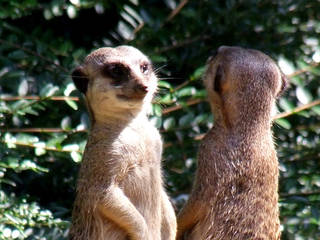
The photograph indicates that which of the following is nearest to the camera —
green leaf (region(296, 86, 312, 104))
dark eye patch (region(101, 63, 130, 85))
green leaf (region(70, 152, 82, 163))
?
dark eye patch (region(101, 63, 130, 85))

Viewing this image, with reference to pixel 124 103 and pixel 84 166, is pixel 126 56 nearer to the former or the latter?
pixel 124 103

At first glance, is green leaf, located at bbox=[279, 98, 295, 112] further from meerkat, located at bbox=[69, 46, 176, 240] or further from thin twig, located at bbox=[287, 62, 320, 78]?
meerkat, located at bbox=[69, 46, 176, 240]

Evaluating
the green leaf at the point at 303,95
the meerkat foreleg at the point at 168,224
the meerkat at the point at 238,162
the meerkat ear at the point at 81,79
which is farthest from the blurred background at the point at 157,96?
the meerkat foreleg at the point at 168,224

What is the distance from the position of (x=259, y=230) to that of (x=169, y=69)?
1.69 metres

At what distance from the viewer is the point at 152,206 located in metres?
3.37

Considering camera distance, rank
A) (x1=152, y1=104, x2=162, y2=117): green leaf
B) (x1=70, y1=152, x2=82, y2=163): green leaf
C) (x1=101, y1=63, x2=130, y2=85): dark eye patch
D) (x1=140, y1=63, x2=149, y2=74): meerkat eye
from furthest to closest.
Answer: (x1=152, y1=104, x2=162, y2=117): green leaf → (x1=70, y1=152, x2=82, y2=163): green leaf → (x1=140, y1=63, x2=149, y2=74): meerkat eye → (x1=101, y1=63, x2=130, y2=85): dark eye patch

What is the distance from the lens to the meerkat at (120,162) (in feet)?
10.8

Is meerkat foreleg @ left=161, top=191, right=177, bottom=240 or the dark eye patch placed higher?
the dark eye patch

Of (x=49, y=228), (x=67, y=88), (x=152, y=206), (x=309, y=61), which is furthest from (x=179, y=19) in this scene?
(x=152, y=206)

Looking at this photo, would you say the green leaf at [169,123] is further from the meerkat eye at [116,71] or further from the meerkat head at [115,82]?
the meerkat eye at [116,71]

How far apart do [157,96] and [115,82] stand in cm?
83

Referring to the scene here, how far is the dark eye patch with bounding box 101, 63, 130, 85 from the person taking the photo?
3363 millimetres

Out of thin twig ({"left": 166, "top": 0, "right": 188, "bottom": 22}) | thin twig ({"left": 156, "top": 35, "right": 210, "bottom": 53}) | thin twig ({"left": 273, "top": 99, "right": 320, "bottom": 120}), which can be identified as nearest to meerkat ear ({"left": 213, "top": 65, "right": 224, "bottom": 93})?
thin twig ({"left": 273, "top": 99, "right": 320, "bottom": 120})

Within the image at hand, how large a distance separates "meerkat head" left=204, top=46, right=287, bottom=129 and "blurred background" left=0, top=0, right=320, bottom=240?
463mm
